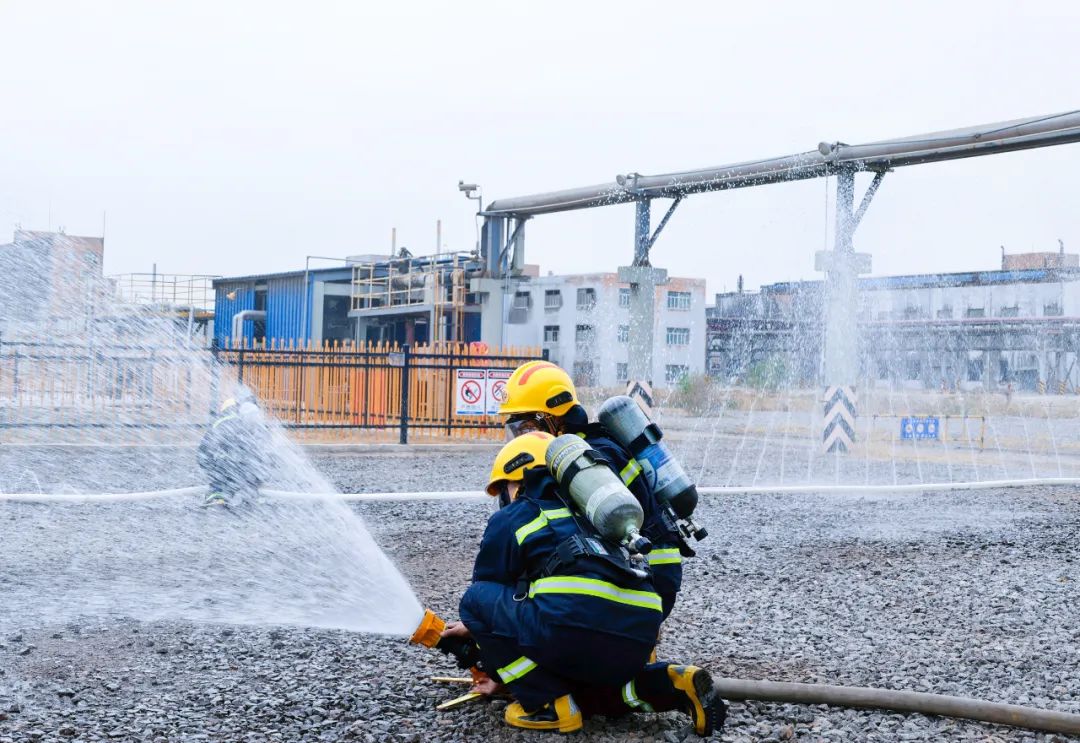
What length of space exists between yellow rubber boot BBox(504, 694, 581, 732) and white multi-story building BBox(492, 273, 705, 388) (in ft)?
134

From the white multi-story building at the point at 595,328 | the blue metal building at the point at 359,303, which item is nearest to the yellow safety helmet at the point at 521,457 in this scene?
the blue metal building at the point at 359,303

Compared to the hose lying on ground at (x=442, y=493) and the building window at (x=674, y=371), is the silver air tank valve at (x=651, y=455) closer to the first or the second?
the hose lying on ground at (x=442, y=493)

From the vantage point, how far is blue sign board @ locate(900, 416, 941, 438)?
24.1 meters

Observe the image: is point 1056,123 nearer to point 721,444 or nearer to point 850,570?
point 850,570

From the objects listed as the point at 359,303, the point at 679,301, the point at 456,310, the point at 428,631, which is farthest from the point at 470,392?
the point at 679,301

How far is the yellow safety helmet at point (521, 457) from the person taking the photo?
461 centimetres

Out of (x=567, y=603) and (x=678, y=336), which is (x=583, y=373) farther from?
(x=567, y=603)

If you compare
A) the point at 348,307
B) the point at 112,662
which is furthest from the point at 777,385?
the point at 112,662

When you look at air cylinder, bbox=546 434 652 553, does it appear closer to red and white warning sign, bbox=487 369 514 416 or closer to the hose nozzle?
the hose nozzle

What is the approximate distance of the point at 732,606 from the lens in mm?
7461

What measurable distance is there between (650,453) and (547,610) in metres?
0.92

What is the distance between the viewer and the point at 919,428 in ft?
79.8

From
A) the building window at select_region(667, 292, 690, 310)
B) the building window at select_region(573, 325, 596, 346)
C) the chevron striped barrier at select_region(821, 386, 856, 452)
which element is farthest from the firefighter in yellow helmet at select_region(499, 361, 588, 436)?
the building window at select_region(667, 292, 690, 310)

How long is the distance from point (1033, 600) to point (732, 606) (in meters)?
2.26
